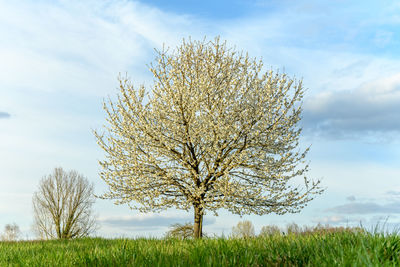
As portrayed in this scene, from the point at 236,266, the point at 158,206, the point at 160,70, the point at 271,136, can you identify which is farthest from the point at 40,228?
the point at 236,266

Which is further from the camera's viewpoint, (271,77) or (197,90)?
(271,77)

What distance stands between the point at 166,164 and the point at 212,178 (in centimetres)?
179

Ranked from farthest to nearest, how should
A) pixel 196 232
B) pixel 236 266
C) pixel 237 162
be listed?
pixel 196 232 → pixel 237 162 → pixel 236 266

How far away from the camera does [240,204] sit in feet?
41.7

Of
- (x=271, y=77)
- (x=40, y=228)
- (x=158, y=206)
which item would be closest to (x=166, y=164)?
(x=158, y=206)

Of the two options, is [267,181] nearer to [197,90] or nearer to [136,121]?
[197,90]

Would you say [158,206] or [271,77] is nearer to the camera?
[158,206]

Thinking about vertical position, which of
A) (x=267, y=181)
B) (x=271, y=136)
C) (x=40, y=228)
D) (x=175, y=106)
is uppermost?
(x=175, y=106)

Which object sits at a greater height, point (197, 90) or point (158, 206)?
point (197, 90)

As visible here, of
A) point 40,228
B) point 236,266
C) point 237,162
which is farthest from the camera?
point 40,228

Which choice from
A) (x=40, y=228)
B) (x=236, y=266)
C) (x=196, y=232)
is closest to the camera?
(x=236, y=266)

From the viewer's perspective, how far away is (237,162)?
480 inches

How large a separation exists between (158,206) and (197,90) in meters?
4.54

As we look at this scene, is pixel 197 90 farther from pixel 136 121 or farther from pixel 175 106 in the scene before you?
pixel 136 121
